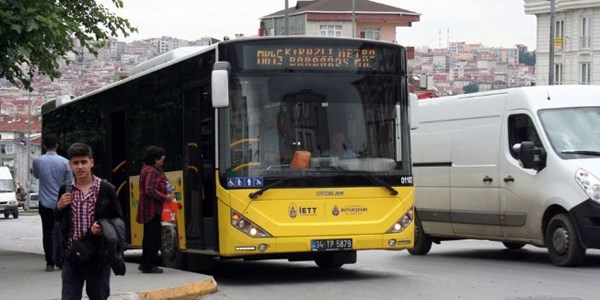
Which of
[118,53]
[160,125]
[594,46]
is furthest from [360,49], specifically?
[118,53]

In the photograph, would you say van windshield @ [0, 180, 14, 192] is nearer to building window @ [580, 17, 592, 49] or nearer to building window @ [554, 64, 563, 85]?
building window @ [554, 64, 563, 85]

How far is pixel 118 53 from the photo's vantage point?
120m

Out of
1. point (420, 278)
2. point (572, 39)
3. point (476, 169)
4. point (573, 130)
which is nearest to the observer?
point (420, 278)

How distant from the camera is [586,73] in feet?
290

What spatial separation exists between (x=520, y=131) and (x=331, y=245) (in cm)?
416

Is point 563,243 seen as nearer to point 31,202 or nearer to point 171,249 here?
point 171,249

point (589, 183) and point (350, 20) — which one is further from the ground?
point (350, 20)

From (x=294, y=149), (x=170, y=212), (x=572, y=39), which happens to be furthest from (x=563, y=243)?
(x=572, y=39)

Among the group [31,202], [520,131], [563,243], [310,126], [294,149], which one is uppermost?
[310,126]

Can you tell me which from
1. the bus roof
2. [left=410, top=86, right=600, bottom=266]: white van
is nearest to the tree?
the bus roof

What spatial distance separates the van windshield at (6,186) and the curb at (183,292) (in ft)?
157

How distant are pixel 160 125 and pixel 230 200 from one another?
318 centimetres

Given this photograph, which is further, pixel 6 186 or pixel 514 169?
pixel 6 186

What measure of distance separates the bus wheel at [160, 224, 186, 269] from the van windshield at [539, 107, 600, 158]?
539cm
